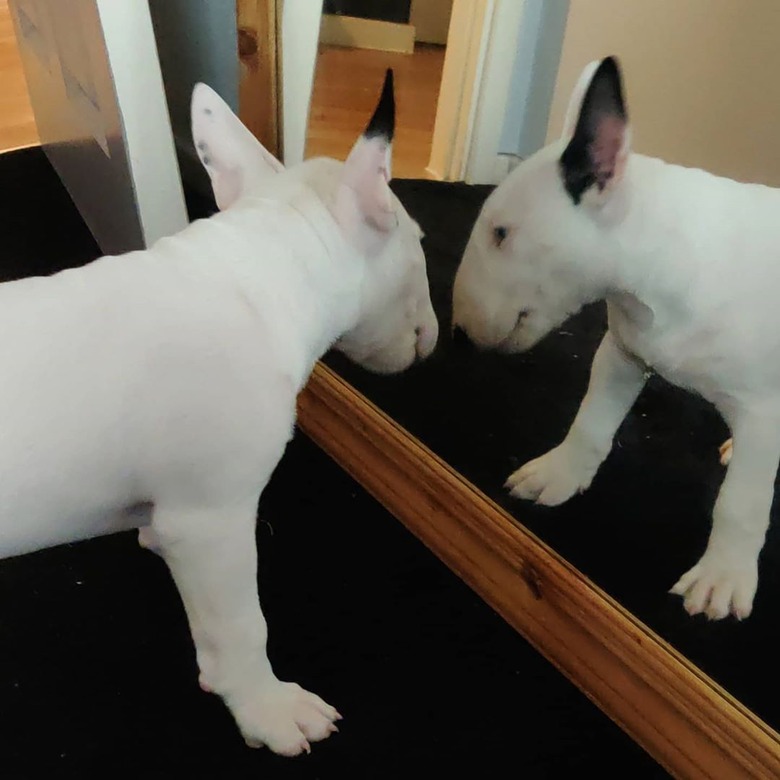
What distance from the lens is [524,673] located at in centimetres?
115

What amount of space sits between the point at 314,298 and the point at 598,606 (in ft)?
1.69

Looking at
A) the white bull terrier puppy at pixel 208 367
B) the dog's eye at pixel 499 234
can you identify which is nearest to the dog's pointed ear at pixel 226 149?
the white bull terrier puppy at pixel 208 367

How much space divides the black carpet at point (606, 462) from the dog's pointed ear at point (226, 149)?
0.45 m

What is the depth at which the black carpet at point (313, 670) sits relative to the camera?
103 centimetres

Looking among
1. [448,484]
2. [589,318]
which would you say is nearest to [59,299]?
[448,484]

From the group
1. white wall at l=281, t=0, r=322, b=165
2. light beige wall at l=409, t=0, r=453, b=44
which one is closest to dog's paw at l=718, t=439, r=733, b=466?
white wall at l=281, t=0, r=322, b=165

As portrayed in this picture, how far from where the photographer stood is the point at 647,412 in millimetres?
1513

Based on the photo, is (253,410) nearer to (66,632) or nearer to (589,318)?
(66,632)

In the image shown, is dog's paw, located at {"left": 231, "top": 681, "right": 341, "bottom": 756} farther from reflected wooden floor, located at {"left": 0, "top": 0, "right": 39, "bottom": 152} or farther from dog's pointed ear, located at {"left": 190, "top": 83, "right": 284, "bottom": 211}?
reflected wooden floor, located at {"left": 0, "top": 0, "right": 39, "bottom": 152}

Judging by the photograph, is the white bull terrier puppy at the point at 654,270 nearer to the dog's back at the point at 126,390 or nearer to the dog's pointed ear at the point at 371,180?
the dog's pointed ear at the point at 371,180

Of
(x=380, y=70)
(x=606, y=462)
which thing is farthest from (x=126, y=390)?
(x=380, y=70)

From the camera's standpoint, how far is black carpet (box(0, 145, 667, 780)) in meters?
1.03

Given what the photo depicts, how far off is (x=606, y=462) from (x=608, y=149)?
1.95 ft

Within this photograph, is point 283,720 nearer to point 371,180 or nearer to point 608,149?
point 371,180
